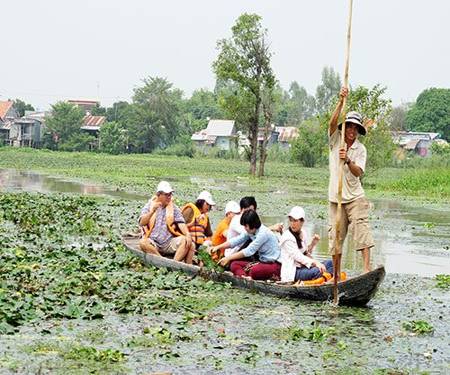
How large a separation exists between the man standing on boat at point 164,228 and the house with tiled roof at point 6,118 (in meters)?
79.9

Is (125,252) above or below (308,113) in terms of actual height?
below

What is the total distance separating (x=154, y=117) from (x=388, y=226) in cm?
6626

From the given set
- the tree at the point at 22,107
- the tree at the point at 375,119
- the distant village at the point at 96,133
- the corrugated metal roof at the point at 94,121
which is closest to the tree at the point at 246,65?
the tree at the point at 375,119

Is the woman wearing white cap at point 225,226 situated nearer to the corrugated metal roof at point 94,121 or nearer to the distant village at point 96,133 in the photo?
the distant village at point 96,133

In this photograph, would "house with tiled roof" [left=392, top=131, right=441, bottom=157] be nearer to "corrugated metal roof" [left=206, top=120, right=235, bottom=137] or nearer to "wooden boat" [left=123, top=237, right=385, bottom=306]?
"corrugated metal roof" [left=206, top=120, right=235, bottom=137]

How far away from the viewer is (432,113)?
106 metres

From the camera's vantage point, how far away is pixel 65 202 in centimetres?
2462

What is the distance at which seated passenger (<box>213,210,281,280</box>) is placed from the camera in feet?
38.9

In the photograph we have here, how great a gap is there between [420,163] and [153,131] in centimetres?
3114

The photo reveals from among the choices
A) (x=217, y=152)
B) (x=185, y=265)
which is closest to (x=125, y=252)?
(x=185, y=265)

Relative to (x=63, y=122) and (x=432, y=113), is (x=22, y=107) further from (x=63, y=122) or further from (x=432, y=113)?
(x=432, y=113)

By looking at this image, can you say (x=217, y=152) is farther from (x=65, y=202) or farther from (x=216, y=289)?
(x=216, y=289)

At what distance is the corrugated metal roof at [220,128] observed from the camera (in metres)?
102

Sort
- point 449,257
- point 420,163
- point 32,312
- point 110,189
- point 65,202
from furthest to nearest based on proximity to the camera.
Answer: point 420,163 → point 110,189 → point 65,202 → point 449,257 → point 32,312
